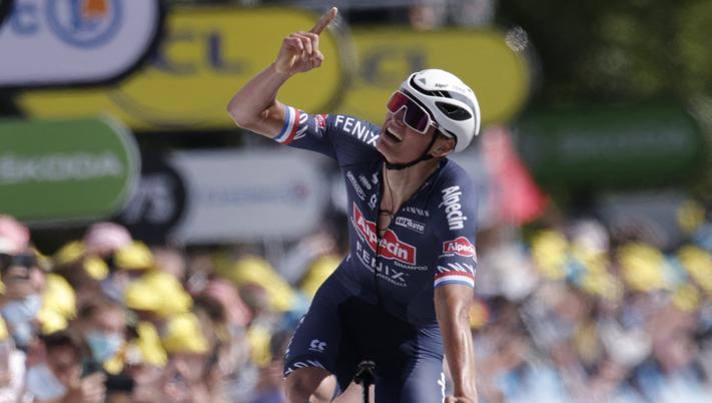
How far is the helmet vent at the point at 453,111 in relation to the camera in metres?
6.58

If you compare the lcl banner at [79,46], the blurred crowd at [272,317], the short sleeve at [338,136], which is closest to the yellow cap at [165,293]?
the blurred crowd at [272,317]

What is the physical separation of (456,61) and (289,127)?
753cm

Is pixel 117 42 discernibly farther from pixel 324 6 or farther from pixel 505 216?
pixel 505 216

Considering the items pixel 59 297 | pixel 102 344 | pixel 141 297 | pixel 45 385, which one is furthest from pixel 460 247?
pixel 141 297

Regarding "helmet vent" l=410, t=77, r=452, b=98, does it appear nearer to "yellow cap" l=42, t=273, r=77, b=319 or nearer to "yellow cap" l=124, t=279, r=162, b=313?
"yellow cap" l=42, t=273, r=77, b=319

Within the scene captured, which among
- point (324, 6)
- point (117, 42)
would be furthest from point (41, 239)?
point (117, 42)

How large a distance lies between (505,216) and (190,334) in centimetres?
827

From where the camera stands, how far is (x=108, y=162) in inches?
326

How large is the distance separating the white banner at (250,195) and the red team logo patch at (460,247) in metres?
5.40

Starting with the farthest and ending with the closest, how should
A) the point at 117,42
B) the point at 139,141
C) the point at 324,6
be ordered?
the point at 139,141 → the point at 324,6 → the point at 117,42

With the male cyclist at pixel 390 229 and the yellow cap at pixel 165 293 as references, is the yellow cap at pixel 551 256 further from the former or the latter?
the male cyclist at pixel 390 229

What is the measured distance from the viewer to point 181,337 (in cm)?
897

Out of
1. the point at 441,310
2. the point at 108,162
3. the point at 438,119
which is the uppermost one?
the point at 438,119

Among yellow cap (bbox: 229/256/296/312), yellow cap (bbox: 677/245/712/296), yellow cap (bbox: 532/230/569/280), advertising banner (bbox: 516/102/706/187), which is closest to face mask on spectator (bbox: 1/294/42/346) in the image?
yellow cap (bbox: 229/256/296/312)
